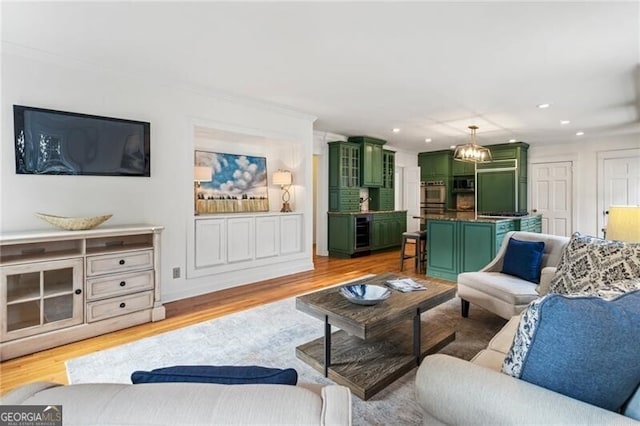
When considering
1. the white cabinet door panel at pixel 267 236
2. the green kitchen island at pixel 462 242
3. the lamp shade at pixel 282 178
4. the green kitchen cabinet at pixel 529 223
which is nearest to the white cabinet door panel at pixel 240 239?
the white cabinet door panel at pixel 267 236

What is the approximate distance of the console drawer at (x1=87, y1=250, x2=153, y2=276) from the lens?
107 inches

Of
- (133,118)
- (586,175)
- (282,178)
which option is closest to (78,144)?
(133,118)

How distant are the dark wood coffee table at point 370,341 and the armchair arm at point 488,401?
0.77 meters

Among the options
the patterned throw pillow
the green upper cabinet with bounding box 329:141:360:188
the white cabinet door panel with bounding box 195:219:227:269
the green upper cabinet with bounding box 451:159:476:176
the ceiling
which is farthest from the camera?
the green upper cabinet with bounding box 451:159:476:176

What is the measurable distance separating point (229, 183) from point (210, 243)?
124cm

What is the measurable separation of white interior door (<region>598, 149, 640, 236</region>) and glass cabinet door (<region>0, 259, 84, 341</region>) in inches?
336

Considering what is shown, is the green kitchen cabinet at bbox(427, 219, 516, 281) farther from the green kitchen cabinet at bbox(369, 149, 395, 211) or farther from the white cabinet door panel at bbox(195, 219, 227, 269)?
the white cabinet door panel at bbox(195, 219, 227, 269)

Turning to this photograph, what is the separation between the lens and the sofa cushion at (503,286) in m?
2.58

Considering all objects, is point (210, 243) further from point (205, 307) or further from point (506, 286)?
point (506, 286)

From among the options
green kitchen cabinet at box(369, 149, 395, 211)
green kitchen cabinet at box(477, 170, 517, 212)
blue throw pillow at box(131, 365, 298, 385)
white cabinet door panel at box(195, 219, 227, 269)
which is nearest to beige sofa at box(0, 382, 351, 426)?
blue throw pillow at box(131, 365, 298, 385)

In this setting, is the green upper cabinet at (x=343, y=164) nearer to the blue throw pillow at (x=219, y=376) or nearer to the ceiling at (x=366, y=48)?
the ceiling at (x=366, y=48)

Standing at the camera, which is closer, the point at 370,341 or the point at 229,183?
the point at 370,341

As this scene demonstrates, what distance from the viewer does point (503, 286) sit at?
2.72 m

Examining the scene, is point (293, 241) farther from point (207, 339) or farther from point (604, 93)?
point (604, 93)
